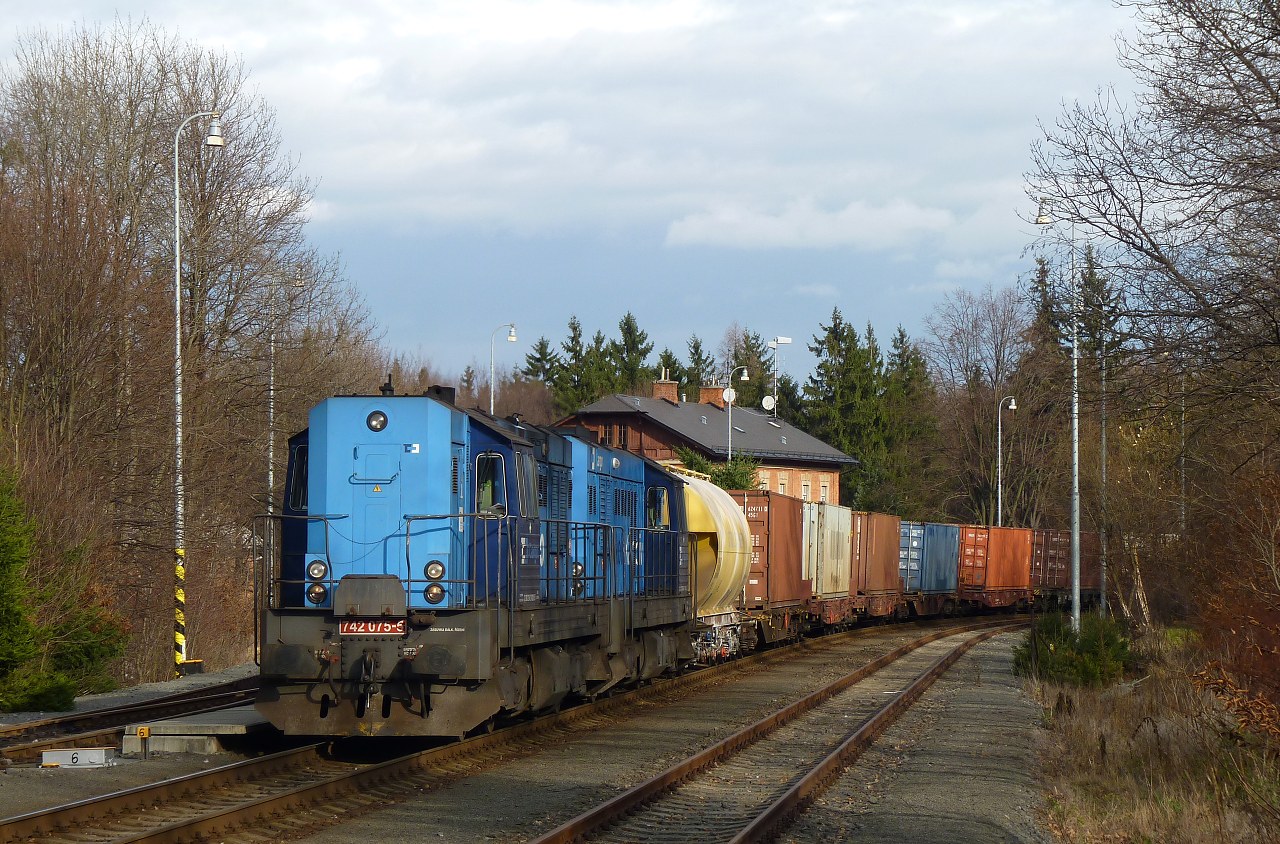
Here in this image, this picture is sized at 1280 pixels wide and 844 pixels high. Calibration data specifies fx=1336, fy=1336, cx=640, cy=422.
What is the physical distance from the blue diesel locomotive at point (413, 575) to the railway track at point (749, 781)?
1976 mm

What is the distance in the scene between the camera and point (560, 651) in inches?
A: 569

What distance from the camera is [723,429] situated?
2621 inches

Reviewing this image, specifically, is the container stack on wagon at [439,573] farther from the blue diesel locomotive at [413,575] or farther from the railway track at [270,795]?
the railway track at [270,795]

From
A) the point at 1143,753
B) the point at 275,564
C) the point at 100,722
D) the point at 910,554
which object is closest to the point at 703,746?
the point at 275,564

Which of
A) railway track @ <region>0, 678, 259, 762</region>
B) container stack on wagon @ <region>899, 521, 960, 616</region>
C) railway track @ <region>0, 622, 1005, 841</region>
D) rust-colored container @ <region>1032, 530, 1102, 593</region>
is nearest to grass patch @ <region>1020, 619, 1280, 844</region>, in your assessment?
railway track @ <region>0, 622, 1005, 841</region>

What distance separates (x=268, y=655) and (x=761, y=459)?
5227cm

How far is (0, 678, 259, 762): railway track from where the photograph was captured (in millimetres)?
12180

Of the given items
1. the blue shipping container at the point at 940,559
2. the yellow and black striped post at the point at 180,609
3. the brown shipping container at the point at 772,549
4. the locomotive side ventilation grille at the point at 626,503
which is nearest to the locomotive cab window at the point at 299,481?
the locomotive side ventilation grille at the point at 626,503

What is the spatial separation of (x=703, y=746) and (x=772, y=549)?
12220 mm

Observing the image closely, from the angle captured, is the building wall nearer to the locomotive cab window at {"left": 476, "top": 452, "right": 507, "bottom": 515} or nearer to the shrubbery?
the shrubbery

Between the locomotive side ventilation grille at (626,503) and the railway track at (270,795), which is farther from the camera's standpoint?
the locomotive side ventilation grille at (626,503)

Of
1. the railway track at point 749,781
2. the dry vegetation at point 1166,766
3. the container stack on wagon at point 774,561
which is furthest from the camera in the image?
the container stack on wagon at point 774,561

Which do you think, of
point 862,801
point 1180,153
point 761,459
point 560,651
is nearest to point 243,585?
point 560,651

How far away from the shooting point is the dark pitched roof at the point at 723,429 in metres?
62.8
